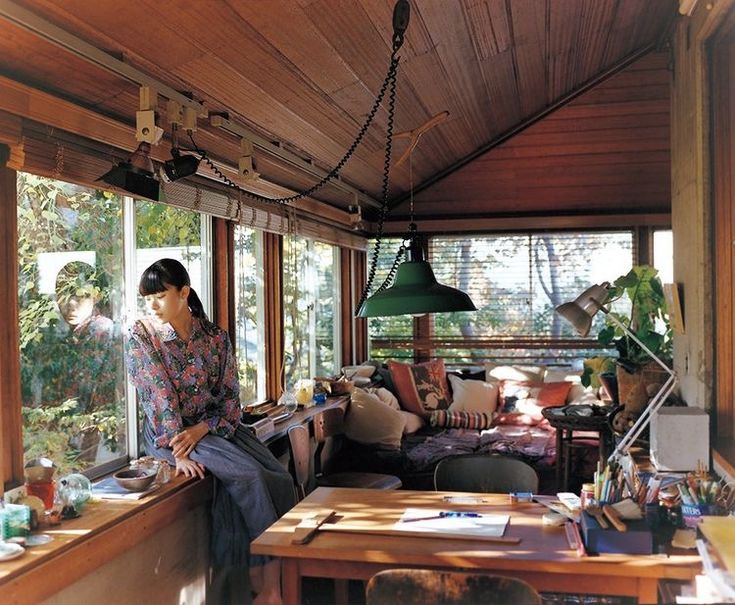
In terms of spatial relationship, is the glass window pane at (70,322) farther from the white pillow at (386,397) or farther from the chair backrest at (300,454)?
the white pillow at (386,397)

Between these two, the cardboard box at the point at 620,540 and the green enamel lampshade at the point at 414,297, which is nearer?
the cardboard box at the point at 620,540

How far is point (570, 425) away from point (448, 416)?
175cm

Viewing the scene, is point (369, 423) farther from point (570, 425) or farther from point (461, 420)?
point (570, 425)

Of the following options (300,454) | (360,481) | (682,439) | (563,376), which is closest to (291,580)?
(300,454)

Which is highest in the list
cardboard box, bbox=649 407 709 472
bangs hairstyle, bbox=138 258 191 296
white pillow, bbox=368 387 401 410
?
bangs hairstyle, bbox=138 258 191 296

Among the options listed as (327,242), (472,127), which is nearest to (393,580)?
(327,242)

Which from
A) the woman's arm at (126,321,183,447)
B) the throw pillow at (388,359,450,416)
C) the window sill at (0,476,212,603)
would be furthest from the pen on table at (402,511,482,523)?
the throw pillow at (388,359,450,416)

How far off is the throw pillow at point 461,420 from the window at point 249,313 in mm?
2065

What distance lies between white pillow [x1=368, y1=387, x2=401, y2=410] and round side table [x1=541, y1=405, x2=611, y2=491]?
137 centimetres

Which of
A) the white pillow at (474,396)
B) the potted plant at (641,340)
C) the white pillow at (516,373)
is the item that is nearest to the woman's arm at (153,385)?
the potted plant at (641,340)

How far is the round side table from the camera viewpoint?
15.3ft

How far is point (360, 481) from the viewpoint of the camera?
14.4 ft

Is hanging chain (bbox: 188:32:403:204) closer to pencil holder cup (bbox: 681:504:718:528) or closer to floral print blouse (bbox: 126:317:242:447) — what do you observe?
floral print blouse (bbox: 126:317:242:447)

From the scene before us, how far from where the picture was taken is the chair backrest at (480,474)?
10.7 feet
